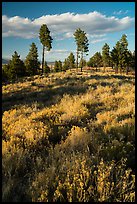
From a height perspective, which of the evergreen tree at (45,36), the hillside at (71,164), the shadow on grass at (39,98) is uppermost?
the evergreen tree at (45,36)

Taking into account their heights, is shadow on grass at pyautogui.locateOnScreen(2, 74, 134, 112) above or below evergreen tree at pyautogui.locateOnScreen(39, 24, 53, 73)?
below

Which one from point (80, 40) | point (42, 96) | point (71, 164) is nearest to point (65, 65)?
point (80, 40)

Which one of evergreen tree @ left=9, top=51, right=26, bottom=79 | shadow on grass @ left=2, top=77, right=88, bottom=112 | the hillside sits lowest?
the hillside

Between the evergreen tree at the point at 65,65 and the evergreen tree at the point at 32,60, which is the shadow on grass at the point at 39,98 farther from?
the evergreen tree at the point at 65,65

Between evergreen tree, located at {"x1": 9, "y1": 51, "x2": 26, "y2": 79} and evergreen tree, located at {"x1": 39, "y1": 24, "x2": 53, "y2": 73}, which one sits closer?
evergreen tree, located at {"x1": 39, "y1": 24, "x2": 53, "y2": 73}

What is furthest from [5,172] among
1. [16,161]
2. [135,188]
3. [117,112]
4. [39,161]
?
[117,112]

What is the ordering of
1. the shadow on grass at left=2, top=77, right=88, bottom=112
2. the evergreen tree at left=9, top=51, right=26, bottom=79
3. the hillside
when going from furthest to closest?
the evergreen tree at left=9, top=51, right=26, bottom=79 → the shadow on grass at left=2, top=77, right=88, bottom=112 → the hillside

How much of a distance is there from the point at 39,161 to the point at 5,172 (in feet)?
2.26

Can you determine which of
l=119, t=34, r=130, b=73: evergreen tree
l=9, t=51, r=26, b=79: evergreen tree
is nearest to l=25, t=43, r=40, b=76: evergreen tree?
l=9, t=51, r=26, b=79: evergreen tree

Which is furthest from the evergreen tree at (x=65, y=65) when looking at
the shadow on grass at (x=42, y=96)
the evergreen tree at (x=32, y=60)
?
the shadow on grass at (x=42, y=96)

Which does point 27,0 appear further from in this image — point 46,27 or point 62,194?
point 46,27

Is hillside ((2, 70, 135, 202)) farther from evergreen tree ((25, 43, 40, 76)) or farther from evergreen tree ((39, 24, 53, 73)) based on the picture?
evergreen tree ((25, 43, 40, 76))

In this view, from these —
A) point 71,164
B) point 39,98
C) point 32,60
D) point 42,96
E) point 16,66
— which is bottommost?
point 71,164

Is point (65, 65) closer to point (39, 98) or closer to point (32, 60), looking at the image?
point (32, 60)
